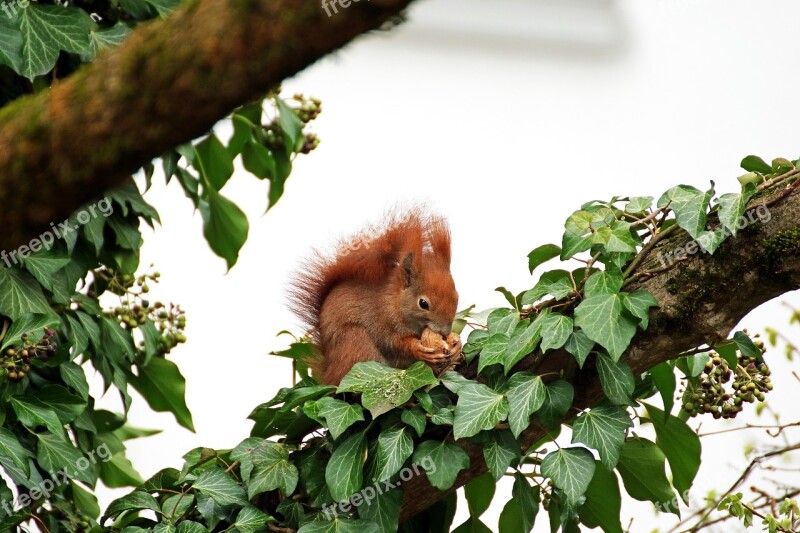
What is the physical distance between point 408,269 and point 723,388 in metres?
0.77

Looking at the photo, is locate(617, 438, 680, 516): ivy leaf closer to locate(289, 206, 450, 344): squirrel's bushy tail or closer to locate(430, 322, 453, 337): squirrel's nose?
locate(430, 322, 453, 337): squirrel's nose

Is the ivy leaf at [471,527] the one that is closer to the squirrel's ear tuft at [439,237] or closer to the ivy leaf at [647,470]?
the ivy leaf at [647,470]

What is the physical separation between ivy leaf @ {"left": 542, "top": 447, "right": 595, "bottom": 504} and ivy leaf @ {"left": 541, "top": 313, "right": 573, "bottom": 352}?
19cm

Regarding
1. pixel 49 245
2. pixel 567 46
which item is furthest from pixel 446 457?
pixel 567 46

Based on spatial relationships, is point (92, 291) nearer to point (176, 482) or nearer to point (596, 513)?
point (176, 482)

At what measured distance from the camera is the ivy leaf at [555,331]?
1.52 meters

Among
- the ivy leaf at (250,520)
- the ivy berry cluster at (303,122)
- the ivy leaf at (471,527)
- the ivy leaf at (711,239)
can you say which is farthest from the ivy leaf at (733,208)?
the ivy berry cluster at (303,122)

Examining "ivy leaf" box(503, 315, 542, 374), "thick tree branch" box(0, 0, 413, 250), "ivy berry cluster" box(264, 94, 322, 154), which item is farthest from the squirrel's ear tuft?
"thick tree branch" box(0, 0, 413, 250)

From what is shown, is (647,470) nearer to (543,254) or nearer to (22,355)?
(543,254)

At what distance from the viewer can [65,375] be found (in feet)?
6.37

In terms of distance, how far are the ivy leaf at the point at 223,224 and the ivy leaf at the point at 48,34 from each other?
0.62 metres

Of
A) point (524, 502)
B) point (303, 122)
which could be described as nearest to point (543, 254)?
point (524, 502)

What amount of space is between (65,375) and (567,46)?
2.32 metres

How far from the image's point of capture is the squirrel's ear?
84.4 inches
